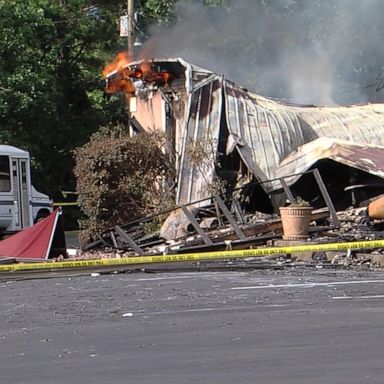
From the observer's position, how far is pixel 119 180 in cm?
1909

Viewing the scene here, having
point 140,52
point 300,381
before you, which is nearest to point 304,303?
point 300,381


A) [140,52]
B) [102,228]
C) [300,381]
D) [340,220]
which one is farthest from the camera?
[140,52]

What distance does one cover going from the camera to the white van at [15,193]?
22531 mm

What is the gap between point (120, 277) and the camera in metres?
12.4

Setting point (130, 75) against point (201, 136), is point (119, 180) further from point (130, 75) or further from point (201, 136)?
point (130, 75)

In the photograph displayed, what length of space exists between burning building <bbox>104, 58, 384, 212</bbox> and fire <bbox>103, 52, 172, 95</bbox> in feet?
0.09

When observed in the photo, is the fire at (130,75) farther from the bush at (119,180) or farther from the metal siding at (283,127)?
the metal siding at (283,127)

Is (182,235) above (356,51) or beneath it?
beneath

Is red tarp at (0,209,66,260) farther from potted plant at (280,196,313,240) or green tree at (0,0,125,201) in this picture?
green tree at (0,0,125,201)

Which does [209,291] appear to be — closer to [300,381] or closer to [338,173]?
[300,381]

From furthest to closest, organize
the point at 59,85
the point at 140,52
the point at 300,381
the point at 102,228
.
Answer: the point at 59,85 → the point at 140,52 → the point at 102,228 → the point at 300,381

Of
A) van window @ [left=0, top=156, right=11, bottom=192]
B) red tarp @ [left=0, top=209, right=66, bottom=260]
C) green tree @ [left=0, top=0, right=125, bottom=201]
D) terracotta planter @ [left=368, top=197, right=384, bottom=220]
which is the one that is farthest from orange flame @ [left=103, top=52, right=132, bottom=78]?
terracotta planter @ [left=368, top=197, right=384, bottom=220]

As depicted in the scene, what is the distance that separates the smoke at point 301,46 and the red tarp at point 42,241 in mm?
16056

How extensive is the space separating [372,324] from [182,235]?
31.8 feet
